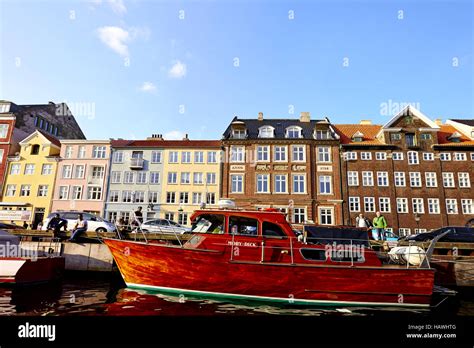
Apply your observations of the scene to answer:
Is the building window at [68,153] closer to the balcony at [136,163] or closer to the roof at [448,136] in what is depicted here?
the balcony at [136,163]

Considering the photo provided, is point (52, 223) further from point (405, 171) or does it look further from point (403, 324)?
point (405, 171)

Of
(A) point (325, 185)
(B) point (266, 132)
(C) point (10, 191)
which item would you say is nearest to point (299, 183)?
(A) point (325, 185)

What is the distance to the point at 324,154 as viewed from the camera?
102 feet

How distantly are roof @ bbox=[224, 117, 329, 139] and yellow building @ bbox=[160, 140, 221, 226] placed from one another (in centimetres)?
323

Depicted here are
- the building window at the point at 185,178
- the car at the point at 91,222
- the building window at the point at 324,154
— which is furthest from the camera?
the building window at the point at 185,178

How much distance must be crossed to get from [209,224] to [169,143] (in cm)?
2501

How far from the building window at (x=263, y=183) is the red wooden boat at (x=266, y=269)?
19834 mm

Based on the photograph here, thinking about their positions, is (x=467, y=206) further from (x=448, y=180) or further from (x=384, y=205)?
(x=384, y=205)

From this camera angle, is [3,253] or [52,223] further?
[52,223]

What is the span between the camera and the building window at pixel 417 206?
28.7m

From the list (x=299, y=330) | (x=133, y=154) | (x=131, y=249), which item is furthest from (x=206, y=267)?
(x=133, y=154)

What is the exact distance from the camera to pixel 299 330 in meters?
4.91

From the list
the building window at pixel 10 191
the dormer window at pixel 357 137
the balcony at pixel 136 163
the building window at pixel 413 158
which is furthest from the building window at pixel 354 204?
the building window at pixel 10 191

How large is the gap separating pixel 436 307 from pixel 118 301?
10.4 meters
